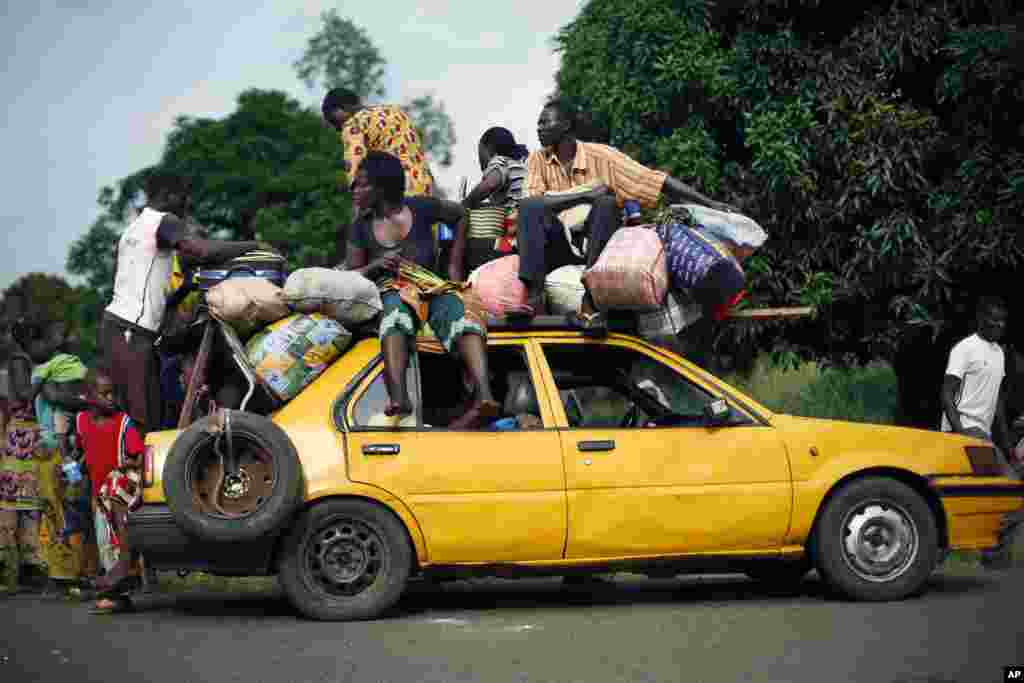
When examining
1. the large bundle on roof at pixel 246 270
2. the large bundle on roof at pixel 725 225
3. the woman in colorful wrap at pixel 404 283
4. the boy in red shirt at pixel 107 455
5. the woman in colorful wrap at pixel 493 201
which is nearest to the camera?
the woman in colorful wrap at pixel 404 283

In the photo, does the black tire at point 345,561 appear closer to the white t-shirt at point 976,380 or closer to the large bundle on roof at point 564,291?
the large bundle on roof at point 564,291

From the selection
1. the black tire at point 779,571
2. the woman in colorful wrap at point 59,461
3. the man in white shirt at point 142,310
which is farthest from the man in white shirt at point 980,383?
the woman in colorful wrap at point 59,461

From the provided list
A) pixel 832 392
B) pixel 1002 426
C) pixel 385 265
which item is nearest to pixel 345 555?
pixel 385 265

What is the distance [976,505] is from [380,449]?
3449 millimetres

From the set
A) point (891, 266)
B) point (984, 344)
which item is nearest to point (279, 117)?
point (891, 266)

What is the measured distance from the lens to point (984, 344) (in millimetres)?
10297

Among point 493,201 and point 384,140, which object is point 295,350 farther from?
point 384,140

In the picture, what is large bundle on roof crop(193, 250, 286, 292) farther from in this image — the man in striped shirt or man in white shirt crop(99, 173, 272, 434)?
the man in striped shirt

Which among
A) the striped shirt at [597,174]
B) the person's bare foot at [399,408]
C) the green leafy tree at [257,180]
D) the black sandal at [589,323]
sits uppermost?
the green leafy tree at [257,180]

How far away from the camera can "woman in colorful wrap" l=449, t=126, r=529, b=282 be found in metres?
9.01

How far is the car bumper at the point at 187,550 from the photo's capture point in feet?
24.8

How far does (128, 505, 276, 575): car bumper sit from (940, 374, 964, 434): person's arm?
16.8ft

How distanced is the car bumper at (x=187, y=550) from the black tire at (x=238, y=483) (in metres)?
0.11

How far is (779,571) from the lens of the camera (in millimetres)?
9180
